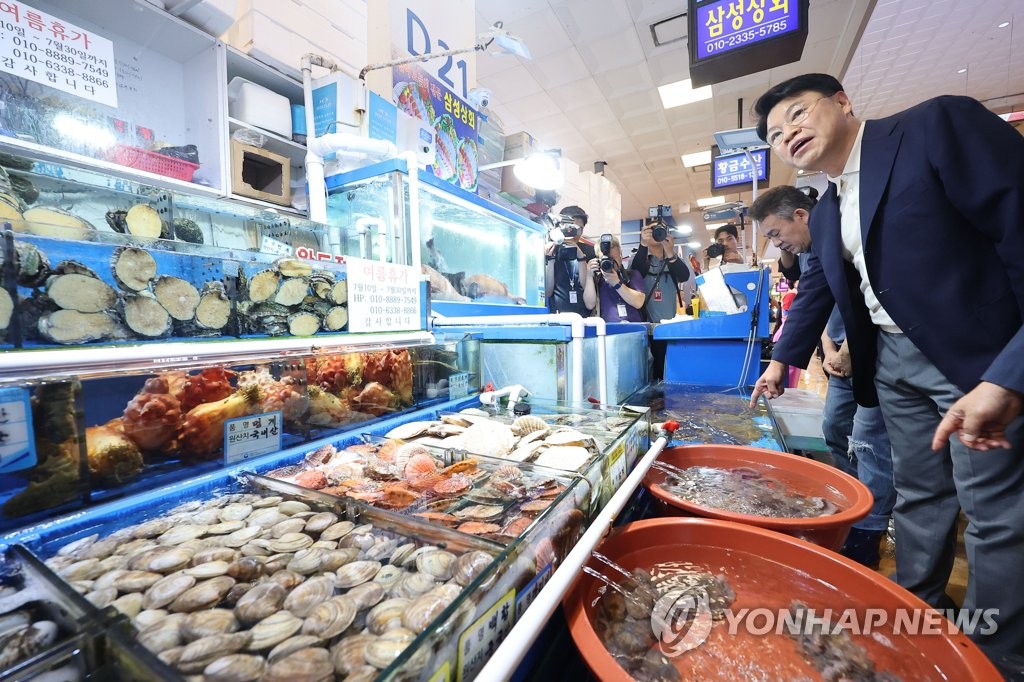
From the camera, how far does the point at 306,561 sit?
26.7 inches

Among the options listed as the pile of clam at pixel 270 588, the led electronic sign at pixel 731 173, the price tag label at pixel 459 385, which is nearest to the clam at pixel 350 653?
the pile of clam at pixel 270 588

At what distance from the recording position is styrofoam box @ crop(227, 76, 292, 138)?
234cm

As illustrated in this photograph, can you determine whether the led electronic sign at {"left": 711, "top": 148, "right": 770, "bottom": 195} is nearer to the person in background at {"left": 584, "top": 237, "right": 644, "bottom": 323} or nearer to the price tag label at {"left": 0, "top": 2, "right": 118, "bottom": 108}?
the person in background at {"left": 584, "top": 237, "right": 644, "bottom": 323}

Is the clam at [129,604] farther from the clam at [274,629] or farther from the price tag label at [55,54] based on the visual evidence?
the price tag label at [55,54]

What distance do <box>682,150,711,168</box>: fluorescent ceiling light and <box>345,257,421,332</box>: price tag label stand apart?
29.7 ft

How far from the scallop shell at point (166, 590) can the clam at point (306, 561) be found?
14 cm

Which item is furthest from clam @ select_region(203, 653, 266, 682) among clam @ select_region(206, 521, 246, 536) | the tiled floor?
the tiled floor

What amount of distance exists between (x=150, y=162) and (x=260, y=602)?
2.34m

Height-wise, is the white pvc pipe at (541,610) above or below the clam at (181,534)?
below

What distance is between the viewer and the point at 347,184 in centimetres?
227

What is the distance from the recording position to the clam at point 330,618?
54 centimetres

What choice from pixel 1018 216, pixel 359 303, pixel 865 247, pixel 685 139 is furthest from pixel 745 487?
pixel 685 139

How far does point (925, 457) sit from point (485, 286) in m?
2.48

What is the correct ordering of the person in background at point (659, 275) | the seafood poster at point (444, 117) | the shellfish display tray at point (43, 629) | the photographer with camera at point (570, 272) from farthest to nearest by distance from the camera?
the person in background at point (659, 275) < the photographer with camera at point (570, 272) < the seafood poster at point (444, 117) < the shellfish display tray at point (43, 629)
